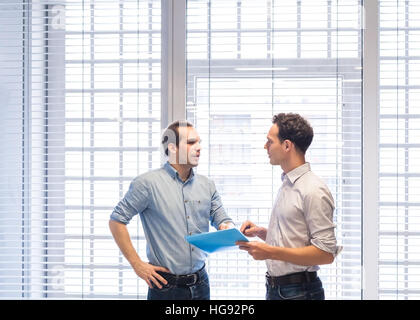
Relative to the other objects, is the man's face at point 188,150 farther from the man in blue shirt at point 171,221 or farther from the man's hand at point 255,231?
the man's hand at point 255,231

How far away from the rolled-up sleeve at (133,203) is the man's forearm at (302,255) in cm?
53

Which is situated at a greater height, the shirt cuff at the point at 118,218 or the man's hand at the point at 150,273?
the shirt cuff at the point at 118,218

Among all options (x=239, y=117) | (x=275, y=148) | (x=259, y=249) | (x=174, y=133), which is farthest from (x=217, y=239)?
(x=239, y=117)

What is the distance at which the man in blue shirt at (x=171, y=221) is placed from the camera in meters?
1.54

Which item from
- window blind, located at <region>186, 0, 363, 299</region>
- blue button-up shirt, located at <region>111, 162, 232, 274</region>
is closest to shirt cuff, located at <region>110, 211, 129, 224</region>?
blue button-up shirt, located at <region>111, 162, 232, 274</region>

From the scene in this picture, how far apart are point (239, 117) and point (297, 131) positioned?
0.63m

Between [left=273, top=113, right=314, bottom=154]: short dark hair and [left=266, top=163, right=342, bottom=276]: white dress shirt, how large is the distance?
80 millimetres

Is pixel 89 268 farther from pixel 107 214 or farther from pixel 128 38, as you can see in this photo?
pixel 128 38

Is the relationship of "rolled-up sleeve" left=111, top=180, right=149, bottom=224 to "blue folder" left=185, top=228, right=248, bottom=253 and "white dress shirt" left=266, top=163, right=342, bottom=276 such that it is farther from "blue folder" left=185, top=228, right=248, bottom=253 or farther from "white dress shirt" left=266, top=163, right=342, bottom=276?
"white dress shirt" left=266, top=163, right=342, bottom=276

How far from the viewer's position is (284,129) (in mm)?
1458

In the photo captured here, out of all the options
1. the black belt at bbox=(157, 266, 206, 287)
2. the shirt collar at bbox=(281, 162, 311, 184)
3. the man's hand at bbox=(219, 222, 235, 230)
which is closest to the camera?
the shirt collar at bbox=(281, 162, 311, 184)

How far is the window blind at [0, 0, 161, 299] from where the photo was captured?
2.07 meters

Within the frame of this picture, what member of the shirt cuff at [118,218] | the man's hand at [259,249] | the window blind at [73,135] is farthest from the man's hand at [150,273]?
the window blind at [73,135]
